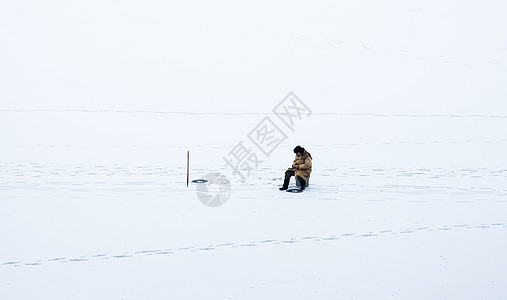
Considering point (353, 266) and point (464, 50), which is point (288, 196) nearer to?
point (353, 266)

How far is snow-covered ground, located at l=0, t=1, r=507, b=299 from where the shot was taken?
461 cm

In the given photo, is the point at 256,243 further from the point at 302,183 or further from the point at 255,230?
the point at 302,183

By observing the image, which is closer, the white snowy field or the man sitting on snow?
the white snowy field

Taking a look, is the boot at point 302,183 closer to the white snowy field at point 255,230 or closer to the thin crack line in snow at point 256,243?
the white snowy field at point 255,230

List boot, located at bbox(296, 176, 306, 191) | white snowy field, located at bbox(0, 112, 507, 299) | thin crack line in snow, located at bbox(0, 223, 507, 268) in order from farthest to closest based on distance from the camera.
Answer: boot, located at bbox(296, 176, 306, 191) → thin crack line in snow, located at bbox(0, 223, 507, 268) → white snowy field, located at bbox(0, 112, 507, 299)

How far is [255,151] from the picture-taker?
15430 mm

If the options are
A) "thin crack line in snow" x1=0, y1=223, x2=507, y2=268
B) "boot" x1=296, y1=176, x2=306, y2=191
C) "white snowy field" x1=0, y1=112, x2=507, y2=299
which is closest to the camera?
"white snowy field" x1=0, y1=112, x2=507, y2=299

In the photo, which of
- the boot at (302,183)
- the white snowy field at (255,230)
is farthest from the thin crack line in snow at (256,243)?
the boot at (302,183)

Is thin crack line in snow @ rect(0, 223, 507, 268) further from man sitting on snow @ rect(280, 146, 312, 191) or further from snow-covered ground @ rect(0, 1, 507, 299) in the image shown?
man sitting on snow @ rect(280, 146, 312, 191)

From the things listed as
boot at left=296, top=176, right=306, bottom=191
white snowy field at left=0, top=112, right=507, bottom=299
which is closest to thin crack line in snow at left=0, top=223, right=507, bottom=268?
white snowy field at left=0, top=112, right=507, bottom=299

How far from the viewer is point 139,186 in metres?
9.66

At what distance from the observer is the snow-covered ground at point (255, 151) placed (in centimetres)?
461

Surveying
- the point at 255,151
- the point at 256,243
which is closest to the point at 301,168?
the point at 256,243

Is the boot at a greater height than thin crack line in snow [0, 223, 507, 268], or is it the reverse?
the boot
